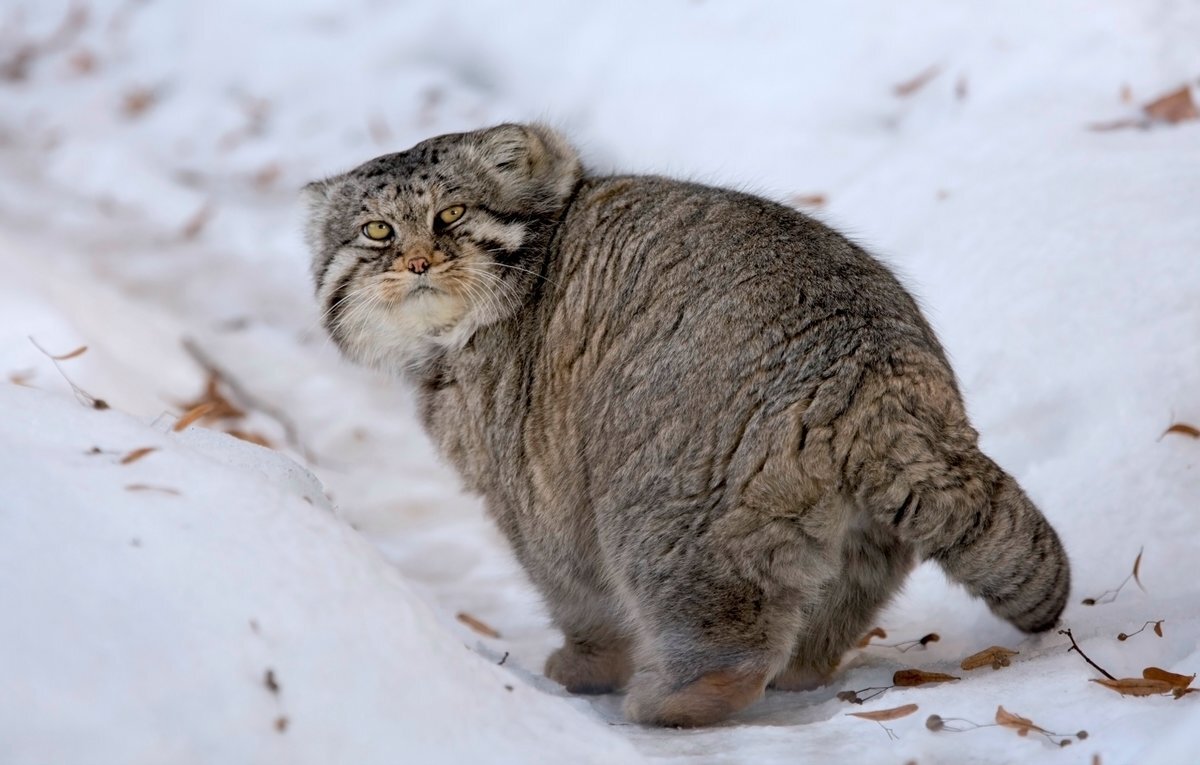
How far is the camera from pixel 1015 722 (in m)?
3.16

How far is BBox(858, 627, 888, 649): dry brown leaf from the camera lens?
4.41 metres

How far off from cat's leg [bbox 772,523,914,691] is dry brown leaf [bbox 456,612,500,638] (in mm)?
1385

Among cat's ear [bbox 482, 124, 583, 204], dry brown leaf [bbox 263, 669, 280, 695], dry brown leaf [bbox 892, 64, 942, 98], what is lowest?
dry brown leaf [bbox 263, 669, 280, 695]

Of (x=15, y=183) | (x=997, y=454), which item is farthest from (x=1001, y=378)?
(x=15, y=183)

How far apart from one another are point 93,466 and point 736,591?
1635 millimetres

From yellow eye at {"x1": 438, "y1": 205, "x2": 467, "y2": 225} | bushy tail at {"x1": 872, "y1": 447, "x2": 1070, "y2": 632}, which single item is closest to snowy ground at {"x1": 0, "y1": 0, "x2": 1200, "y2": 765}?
bushy tail at {"x1": 872, "y1": 447, "x2": 1070, "y2": 632}

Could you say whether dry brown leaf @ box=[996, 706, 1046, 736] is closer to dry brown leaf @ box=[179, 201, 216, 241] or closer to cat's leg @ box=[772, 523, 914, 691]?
cat's leg @ box=[772, 523, 914, 691]

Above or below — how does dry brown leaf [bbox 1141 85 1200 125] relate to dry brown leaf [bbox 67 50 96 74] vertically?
above

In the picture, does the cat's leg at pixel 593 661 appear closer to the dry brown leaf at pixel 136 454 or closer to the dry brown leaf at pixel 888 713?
the dry brown leaf at pixel 888 713

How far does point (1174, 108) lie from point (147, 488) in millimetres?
5449

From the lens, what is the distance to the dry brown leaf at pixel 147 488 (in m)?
2.97

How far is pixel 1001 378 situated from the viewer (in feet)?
17.8

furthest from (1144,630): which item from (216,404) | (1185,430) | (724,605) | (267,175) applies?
(267,175)

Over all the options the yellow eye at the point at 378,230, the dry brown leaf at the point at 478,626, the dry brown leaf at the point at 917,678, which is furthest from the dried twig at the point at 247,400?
the dry brown leaf at the point at 917,678
